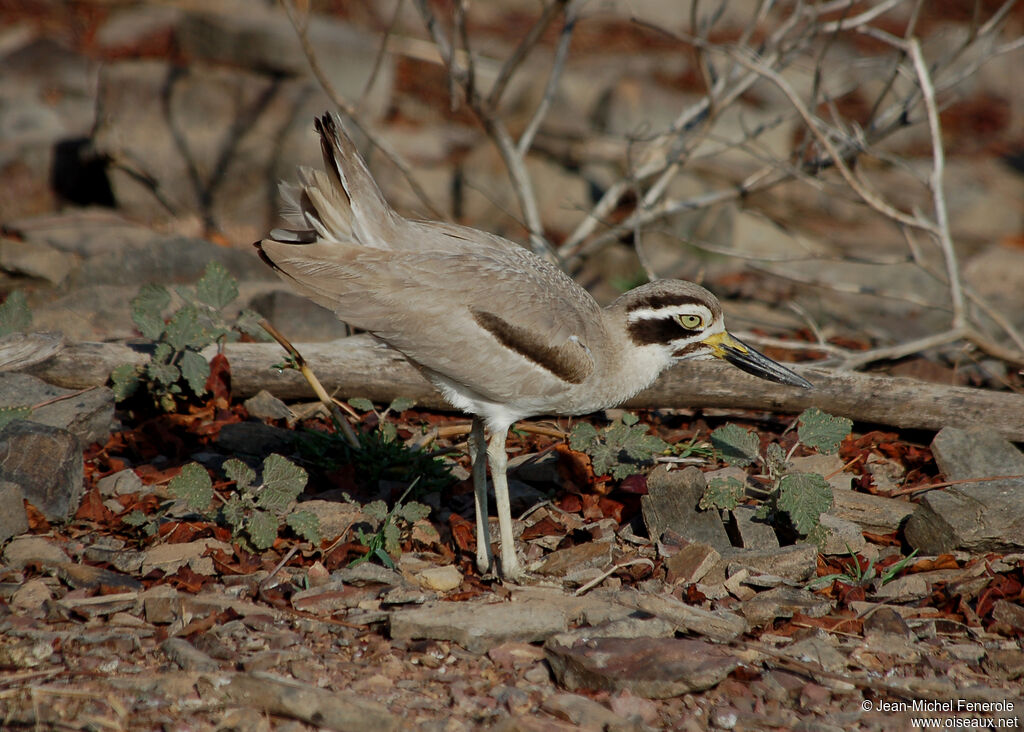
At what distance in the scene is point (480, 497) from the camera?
18.3 ft

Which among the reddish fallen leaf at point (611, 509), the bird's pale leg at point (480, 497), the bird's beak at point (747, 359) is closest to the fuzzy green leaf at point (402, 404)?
the bird's pale leg at point (480, 497)

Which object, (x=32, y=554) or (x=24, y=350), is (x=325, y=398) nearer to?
(x=32, y=554)

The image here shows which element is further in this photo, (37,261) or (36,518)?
(37,261)

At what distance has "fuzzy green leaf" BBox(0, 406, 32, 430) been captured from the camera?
5545mm

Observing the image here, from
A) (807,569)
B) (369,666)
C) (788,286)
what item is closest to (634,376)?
(807,569)

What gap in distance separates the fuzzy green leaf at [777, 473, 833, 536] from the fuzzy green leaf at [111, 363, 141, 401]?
4.13 metres

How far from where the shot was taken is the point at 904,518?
18.8 ft

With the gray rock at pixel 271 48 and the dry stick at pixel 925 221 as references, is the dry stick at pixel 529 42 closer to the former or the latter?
the dry stick at pixel 925 221

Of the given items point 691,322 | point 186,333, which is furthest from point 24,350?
point 691,322

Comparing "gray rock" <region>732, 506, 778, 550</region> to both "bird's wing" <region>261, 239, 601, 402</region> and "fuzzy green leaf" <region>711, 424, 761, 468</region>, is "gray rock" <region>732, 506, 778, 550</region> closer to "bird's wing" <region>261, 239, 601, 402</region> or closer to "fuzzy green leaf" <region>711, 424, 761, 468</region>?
"fuzzy green leaf" <region>711, 424, 761, 468</region>

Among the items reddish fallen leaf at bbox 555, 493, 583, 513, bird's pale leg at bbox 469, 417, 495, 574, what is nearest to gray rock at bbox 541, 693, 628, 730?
bird's pale leg at bbox 469, 417, 495, 574

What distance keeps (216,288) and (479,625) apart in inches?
124

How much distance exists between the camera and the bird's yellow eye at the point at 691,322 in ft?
17.9

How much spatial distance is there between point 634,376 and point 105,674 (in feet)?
10.2
